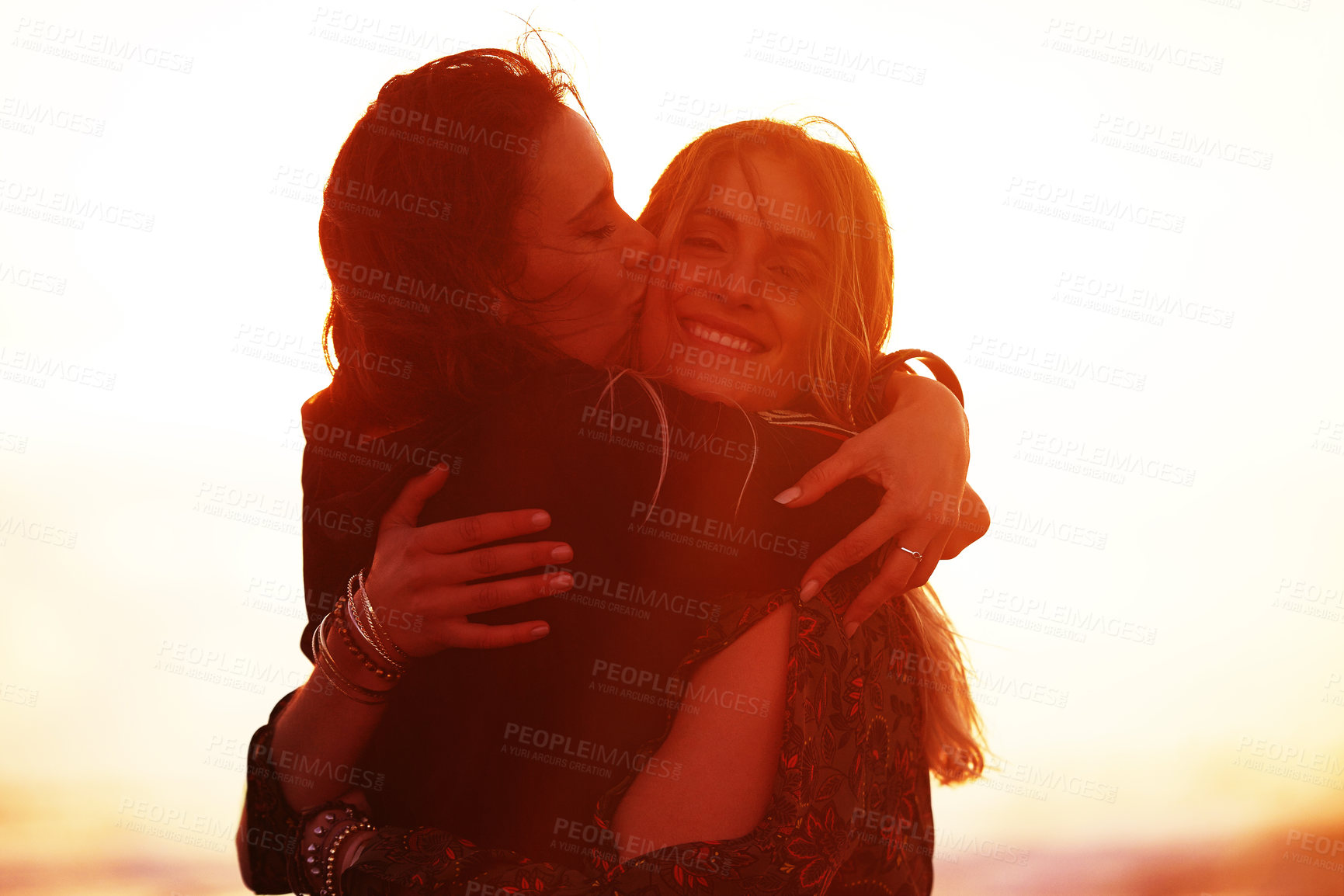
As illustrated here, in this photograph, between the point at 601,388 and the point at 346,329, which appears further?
the point at 346,329

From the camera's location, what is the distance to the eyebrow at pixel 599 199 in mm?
1448

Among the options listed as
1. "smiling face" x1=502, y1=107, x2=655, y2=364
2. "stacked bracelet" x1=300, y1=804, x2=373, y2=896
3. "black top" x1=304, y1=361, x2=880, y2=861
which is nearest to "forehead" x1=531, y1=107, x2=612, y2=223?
"smiling face" x1=502, y1=107, x2=655, y2=364

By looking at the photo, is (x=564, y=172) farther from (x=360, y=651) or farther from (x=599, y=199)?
(x=360, y=651)

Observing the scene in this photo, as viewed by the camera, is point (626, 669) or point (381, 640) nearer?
point (626, 669)

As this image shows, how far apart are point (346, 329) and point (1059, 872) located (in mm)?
3094

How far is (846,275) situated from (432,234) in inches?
30.1

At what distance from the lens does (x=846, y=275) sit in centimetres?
163

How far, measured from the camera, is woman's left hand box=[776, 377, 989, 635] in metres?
1.14

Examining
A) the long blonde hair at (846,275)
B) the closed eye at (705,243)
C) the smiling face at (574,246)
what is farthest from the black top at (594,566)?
A: the closed eye at (705,243)

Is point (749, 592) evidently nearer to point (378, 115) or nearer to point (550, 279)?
point (550, 279)

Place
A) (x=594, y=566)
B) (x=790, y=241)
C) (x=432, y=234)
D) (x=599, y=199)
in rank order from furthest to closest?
(x=790, y=241), (x=599, y=199), (x=432, y=234), (x=594, y=566)

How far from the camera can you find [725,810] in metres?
1.05

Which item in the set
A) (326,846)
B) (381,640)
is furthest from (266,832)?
(381,640)

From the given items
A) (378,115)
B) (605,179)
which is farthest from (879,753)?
(378,115)
